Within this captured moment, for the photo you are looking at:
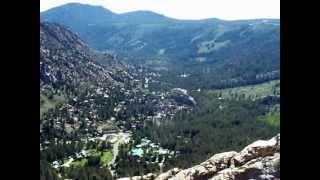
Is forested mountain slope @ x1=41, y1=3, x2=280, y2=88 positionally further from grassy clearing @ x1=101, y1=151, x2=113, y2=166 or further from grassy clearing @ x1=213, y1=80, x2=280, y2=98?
grassy clearing @ x1=101, y1=151, x2=113, y2=166

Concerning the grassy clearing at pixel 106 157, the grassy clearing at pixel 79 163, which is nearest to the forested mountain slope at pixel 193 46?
the grassy clearing at pixel 106 157

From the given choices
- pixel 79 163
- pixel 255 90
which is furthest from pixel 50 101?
pixel 255 90

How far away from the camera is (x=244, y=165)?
Result: 35.8 ft

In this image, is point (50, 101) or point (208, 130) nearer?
point (208, 130)

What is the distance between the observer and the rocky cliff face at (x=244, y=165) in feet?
33.2

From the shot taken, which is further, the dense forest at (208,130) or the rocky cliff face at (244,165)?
the dense forest at (208,130)

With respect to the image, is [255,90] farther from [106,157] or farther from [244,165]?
[244,165]

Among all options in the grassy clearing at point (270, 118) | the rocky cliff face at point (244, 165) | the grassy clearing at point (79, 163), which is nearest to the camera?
the rocky cliff face at point (244, 165)

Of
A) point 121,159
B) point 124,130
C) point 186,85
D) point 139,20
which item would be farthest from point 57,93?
point 139,20

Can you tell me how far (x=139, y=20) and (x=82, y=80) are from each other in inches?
5080

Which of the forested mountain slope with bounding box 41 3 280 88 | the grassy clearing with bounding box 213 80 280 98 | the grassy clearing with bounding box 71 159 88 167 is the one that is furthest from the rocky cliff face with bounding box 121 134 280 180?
the grassy clearing with bounding box 213 80 280 98

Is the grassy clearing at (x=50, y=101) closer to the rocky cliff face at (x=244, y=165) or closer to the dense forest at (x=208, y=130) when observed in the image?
the dense forest at (x=208, y=130)

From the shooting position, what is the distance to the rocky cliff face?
10.1 meters
